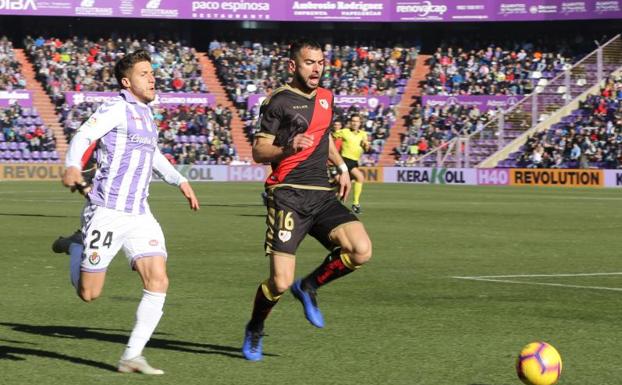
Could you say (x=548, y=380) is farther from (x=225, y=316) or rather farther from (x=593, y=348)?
(x=225, y=316)

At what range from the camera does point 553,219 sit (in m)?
26.0

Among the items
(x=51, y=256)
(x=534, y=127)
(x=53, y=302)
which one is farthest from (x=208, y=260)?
(x=534, y=127)

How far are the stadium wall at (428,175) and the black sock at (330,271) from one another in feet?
130

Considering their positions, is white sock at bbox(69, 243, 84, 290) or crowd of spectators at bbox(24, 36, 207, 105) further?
crowd of spectators at bbox(24, 36, 207, 105)

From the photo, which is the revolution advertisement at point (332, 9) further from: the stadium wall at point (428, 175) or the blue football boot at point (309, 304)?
the blue football boot at point (309, 304)

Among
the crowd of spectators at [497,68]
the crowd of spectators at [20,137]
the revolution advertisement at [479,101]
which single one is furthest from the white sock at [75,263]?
the crowd of spectators at [497,68]

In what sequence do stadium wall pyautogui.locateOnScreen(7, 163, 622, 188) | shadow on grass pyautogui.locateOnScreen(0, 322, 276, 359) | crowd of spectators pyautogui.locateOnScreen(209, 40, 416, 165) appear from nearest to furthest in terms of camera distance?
shadow on grass pyautogui.locateOnScreen(0, 322, 276, 359) → stadium wall pyautogui.locateOnScreen(7, 163, 622, 188) → crowd of spectators pyautogui.locateOnScreen(209, 40, 416, 165)

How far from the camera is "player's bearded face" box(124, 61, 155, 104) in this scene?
7.79 metres

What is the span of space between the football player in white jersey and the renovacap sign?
4356cm

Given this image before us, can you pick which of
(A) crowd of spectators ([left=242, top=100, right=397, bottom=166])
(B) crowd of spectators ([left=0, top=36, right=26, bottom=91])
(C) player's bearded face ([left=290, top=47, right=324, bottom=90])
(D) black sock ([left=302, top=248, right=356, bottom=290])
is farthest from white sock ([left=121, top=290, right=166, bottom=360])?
(B) crowd of spectators ([left=0, top=36, right=26, bottom=91])

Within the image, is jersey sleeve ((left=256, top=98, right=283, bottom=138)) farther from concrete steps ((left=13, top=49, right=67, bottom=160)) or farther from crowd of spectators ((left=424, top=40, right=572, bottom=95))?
crowd of spectators ((left=424, top=40, right=572, bottom=95))

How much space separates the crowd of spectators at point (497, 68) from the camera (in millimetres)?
56656

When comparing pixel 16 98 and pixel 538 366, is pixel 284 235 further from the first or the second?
pixel 16 98

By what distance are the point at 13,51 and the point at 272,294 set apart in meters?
51.0
